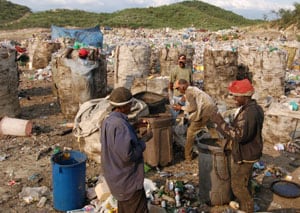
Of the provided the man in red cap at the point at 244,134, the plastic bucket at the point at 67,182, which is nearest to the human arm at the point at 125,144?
the man in red cap at the point at 244,134

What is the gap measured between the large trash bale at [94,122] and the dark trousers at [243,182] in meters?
1.86

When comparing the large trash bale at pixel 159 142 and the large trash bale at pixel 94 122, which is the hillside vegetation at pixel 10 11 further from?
the large trash bale at pixel 159 142

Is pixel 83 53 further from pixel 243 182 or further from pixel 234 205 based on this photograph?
pixel 243 182

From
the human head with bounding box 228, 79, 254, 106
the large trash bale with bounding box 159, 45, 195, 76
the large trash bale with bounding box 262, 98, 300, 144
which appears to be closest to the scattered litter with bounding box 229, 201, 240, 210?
the human head with bounding box 228, 79, 254, 106

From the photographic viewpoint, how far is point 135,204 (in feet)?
9.92

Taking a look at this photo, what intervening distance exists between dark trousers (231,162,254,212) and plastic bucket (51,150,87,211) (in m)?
1.66

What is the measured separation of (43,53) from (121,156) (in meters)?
11.6

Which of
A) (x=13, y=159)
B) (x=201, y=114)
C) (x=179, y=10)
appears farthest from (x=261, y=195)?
(x=179, y=10)

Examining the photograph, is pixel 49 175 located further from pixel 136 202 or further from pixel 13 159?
pixel 136 202

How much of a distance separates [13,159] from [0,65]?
2.26 metres

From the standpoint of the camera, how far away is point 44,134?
6.61 meters

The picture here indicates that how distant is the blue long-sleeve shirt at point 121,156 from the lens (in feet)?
9.20

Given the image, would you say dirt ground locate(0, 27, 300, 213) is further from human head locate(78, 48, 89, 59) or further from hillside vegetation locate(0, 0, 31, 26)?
hillside vegetation locate(0, 0, 31, 26)

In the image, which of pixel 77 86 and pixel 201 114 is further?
pixel 77 86
